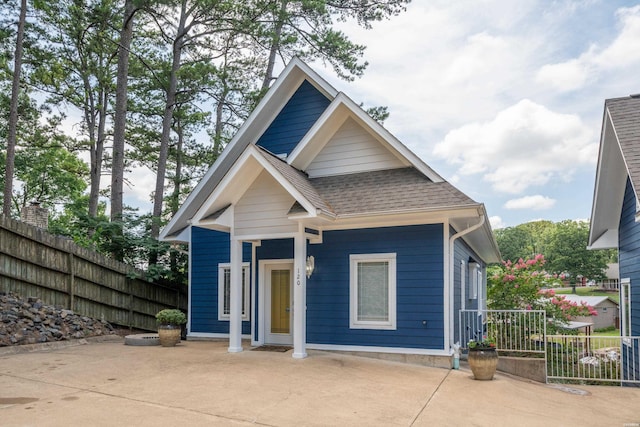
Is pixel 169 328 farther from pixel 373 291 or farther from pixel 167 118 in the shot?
pixel 167 118

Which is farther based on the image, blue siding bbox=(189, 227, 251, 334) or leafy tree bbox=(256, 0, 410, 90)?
leafy tree bbox=(256, 0, 410, 90)

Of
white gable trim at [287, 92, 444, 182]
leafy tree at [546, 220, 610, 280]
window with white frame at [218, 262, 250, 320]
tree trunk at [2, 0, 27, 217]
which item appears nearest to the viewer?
white gable trim at [287, 92, 444, 182]

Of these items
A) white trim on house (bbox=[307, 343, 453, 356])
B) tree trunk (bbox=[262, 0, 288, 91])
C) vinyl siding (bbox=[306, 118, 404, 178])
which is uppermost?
tree trunk (bbox=[262, 0, 288, 91])

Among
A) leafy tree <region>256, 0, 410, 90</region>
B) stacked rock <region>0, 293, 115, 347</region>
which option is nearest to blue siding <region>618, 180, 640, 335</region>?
leafy tree <region>256, 0, 410, 90</region>

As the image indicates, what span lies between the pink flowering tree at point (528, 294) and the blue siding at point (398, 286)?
13.3ft

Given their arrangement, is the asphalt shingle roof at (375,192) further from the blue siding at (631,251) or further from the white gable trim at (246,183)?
the blue siding at (631,251)

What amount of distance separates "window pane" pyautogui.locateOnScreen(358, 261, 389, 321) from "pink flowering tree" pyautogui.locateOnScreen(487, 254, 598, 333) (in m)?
4.31

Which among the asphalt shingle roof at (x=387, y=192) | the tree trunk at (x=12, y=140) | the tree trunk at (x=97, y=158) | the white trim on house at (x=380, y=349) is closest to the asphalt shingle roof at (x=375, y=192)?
the asphalt shingle roof at (x=387, y=192)

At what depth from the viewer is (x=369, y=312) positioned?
375 inches

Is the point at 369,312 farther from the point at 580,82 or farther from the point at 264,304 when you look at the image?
the point at 580,82

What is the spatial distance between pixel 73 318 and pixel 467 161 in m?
32.6

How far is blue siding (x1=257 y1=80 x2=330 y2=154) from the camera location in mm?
11750

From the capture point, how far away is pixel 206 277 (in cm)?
1261

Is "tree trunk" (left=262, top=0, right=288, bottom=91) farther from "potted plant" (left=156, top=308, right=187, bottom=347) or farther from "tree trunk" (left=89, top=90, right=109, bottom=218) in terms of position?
"potted plant" (left=156, top=308, right=187, bottom=347)
